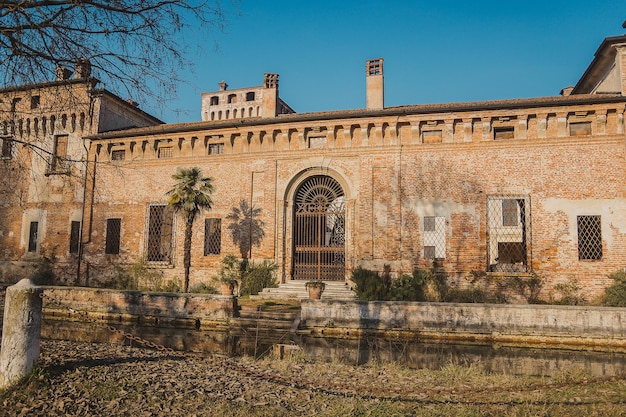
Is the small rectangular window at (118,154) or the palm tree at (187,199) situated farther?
the small rectangular window at (118,154)

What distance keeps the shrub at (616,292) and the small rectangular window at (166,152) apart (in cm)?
1596

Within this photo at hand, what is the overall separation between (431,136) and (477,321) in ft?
23.8

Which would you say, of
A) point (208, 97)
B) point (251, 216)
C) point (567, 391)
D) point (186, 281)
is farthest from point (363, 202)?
point (208, 97)

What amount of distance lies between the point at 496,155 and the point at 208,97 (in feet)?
116

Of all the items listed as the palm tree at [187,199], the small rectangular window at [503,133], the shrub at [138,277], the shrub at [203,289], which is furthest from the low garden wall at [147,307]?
the small rectangular window at [503,133]

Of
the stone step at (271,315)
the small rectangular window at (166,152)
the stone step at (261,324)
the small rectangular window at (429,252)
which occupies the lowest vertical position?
the stone step at (261,324)

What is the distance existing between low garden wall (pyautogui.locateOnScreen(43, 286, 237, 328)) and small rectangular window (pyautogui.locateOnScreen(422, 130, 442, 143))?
8.54 metres

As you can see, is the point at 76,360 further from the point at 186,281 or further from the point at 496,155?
the point at 496,155

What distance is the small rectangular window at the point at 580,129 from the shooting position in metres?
14.5

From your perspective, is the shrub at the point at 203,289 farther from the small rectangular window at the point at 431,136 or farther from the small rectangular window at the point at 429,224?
the small rectangular window at the point at 431,136

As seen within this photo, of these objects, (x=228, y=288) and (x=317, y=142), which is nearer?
(x=228, y=288)

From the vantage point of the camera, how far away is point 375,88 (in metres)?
16.5

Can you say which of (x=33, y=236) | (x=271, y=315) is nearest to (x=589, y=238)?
(x=271, y=315)

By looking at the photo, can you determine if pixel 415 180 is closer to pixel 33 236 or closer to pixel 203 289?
pixel 203 289
